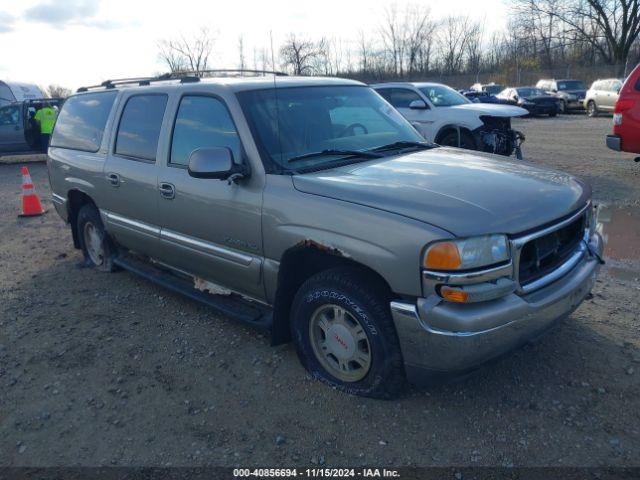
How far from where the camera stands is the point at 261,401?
340cm

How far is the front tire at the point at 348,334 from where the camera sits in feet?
9.92

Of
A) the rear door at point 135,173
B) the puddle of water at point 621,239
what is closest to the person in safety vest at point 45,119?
the rear door at point 135,173

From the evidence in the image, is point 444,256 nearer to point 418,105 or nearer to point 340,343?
point 340,343

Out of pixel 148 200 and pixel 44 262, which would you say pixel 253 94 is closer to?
pixel 148 200

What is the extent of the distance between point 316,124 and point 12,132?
14640 mm

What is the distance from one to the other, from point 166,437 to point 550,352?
2505mm

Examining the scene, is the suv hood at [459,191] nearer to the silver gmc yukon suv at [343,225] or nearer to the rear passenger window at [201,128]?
the silver gmc yukon suv at [343,225]

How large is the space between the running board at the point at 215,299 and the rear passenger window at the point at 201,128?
1031 millimetres

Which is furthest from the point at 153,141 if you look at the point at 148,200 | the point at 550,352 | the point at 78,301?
the point at 550,352

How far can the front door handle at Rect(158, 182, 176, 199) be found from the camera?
165 inches

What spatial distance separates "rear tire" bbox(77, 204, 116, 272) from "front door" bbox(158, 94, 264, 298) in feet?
4.53

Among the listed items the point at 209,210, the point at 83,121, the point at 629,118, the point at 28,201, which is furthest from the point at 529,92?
the point at 209,210

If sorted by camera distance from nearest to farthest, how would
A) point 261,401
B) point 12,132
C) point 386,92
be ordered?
point 261,401 → point 386,92 → point 12,132

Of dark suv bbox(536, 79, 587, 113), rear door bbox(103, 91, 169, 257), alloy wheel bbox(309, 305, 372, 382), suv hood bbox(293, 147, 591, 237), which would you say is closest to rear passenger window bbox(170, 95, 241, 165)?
rear door bbox(103, 91, 169, 257)
